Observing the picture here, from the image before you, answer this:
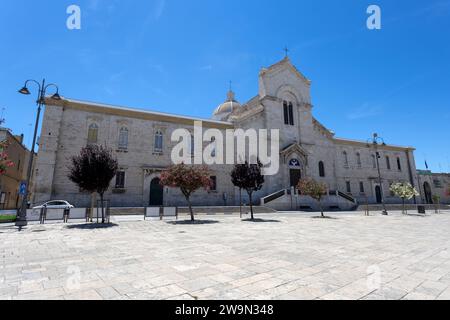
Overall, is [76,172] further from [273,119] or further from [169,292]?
[273,119]

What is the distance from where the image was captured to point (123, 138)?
24.0m

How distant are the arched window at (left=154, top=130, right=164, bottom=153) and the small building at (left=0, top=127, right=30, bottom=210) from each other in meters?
14.6

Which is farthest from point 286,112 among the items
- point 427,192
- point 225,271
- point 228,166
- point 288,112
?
point 427,192

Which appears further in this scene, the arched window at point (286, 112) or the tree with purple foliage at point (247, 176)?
the arched window at point (286, 112)

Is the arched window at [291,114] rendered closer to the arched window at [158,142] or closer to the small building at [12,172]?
the arched window at [158,142]

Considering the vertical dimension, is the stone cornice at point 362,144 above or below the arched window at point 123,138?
above

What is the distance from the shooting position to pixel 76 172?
1409 cm

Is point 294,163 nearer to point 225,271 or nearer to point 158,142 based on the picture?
point 158,142

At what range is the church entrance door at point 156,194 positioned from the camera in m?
23.8

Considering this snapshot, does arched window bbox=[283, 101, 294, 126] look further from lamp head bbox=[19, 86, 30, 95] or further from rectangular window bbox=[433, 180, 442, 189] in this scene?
rectangular window bbox=[433, 180, 442, 189]

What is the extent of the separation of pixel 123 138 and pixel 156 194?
6.66 metres

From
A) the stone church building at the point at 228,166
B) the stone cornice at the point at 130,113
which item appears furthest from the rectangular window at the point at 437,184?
the stone cornice at the point at 130,113
